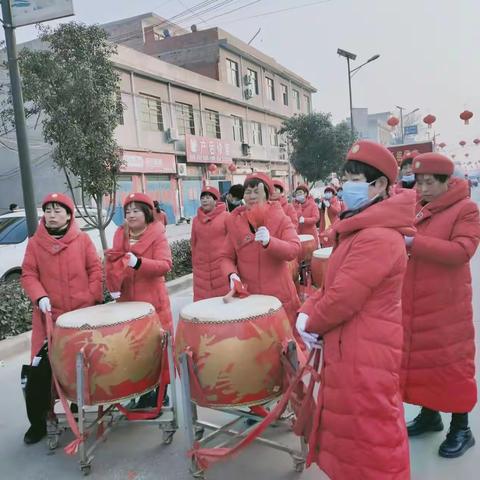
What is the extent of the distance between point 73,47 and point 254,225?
16.6 ft

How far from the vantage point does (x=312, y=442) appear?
2.05 meters

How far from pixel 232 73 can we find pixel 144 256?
80.7 ft

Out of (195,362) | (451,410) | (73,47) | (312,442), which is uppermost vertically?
(73,47)

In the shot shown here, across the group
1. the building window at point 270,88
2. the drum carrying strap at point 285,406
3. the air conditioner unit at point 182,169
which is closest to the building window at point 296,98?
the building window at point 270,88

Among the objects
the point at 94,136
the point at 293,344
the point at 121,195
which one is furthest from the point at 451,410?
the point at 121,195

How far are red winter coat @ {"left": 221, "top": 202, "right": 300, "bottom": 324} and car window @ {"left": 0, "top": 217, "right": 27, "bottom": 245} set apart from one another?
4992 millimetres

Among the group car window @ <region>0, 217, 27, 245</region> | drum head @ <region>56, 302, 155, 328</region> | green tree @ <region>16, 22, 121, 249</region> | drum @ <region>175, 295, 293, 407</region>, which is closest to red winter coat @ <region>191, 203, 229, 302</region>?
drum head @ <region>56, 302, 155, 328</region>

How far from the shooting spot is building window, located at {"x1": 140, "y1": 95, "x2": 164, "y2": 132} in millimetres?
18781

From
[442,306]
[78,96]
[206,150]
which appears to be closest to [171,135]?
[206,150]

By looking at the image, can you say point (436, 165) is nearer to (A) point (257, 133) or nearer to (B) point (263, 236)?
(B) point (263, 236)

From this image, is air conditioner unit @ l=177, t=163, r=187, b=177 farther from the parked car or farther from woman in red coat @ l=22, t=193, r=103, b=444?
woman in red coat @ l=22, t=193, r=103, b=444

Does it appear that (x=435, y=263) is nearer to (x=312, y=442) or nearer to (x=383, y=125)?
(x=312, y=442)

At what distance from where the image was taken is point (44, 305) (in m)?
2.98

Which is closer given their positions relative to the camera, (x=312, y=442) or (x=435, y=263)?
(x=312, y=442)
